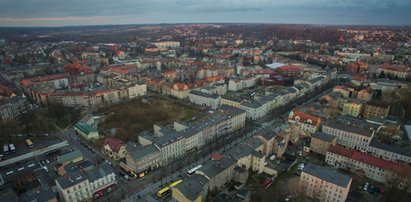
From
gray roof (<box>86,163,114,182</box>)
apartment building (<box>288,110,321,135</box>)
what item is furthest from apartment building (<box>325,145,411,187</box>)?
gray roof (<box>86,163,114,182</box>)

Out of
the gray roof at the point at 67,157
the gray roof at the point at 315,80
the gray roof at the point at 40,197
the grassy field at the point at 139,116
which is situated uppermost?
the gray roof at the point at 315,80

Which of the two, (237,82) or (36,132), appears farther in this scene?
(237,82)

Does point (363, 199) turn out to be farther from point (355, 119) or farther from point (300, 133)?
point (355, 119)

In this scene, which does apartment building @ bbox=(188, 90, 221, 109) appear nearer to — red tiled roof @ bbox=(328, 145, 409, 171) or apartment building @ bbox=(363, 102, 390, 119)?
red tiled roof @ bbox=(328, 145, 409, 171)

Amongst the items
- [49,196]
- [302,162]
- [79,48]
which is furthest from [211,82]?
[79,48]

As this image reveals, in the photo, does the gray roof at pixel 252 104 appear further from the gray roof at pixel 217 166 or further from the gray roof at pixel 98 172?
the gray roof at pixel 98 172

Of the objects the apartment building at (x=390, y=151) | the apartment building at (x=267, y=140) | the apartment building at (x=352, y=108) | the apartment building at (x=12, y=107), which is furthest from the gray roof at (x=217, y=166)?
the apartment building at (x=12, y=107)
